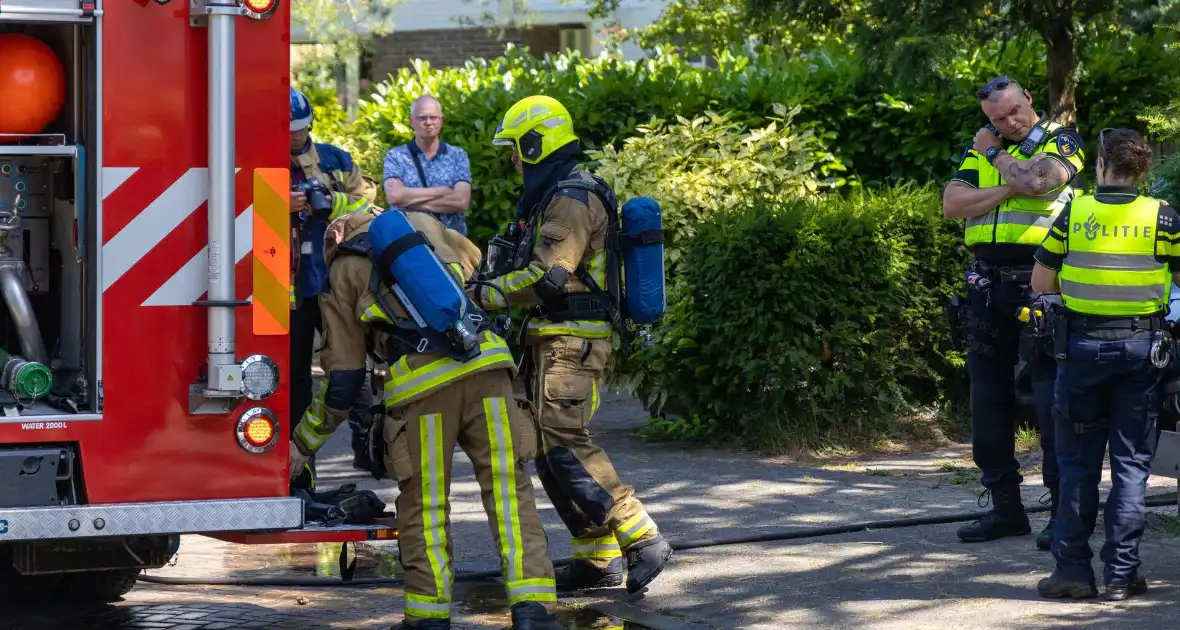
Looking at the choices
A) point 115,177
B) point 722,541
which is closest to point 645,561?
point 722,541

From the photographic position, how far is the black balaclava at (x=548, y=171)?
21.1 ft

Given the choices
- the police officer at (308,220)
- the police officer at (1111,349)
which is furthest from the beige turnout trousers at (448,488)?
the police officer at (1111,349)

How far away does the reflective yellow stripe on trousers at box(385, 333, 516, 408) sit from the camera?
5.49m

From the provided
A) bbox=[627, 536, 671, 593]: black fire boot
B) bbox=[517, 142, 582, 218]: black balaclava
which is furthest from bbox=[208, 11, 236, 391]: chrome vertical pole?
bbox=[627, 536, 671, 593]: black fire boot

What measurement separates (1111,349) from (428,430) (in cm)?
251

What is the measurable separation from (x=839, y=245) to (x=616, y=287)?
275 centimetres

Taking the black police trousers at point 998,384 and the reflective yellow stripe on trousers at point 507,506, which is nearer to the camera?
the reflective yellow stripe on trousers at point 507,506

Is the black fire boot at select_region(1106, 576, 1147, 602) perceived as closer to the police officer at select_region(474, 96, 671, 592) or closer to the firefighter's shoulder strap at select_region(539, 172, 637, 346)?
the police officer at select_region(474, 96, 671, 592)

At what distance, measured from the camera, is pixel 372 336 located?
18.7 feet

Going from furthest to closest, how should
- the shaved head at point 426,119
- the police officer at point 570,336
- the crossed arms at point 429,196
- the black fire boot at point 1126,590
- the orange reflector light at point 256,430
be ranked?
the shaved head at point 426,119 → the crossed arms at point 429,196 → the police officer at point 570,336 → the black fire boot at point 1126,590 → the orange reflector light at point 256,430

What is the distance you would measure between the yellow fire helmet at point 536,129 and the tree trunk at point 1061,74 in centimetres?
469

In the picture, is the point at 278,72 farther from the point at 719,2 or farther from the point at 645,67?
the point at 719,2

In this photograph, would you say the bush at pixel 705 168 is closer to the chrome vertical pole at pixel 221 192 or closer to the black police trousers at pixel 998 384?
the black police trousers at pixel 998 384

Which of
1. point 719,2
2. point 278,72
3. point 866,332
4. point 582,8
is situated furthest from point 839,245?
point 582,8
